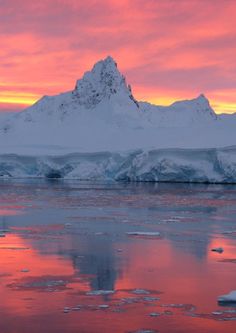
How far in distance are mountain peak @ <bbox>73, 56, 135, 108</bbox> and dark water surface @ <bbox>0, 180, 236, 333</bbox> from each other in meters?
57.4

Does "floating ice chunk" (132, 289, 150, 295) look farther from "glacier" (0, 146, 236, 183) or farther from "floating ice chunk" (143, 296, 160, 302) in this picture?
"glacier" (0, 146, 236, 183)

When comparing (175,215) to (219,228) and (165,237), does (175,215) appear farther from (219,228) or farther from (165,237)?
(165,237)

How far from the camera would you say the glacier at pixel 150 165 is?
43.8 m

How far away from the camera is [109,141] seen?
5891 cm

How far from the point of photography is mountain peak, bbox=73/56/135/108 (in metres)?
74.2

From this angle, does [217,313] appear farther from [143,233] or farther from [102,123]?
[102,123]

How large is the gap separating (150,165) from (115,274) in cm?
3608

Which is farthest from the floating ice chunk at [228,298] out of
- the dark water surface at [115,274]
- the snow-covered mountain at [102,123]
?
the snow-covered mountain at [102,123]

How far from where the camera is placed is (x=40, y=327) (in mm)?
6254

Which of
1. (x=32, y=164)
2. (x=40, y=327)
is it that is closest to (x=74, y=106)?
(x=32, y=164)

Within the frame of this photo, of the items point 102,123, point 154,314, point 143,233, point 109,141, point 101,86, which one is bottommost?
point 154,314

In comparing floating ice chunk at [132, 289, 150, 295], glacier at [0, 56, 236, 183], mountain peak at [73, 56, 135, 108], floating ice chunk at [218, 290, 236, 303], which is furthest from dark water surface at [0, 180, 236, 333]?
mountain peak at [73, 56, 135, 108]

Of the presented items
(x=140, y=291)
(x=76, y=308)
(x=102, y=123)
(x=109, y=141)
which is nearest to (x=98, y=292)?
(x=140, y=291)

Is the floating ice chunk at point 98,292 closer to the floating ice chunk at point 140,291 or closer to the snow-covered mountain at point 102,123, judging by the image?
the floating ice chunk at point 140,291
